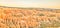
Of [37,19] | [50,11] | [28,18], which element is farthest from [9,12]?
[50,11]

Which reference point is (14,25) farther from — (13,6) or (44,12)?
(44,12)

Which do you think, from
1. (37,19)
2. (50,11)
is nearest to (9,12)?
(37,19)

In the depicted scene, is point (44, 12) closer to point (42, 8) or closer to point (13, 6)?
point (42, 8)

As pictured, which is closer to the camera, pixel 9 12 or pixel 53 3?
pixel 9 12

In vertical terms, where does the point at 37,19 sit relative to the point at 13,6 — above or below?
below

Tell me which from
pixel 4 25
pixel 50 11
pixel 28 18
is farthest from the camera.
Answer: pixel 50 11

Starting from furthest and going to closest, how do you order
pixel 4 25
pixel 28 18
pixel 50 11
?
pixel 50 11 < pixel 28 18 < pixel 4 25
